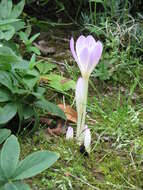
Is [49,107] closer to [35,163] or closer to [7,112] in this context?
[7,112]

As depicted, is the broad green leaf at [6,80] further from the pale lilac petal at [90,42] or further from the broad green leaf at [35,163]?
the broad green leaf at [35,163]

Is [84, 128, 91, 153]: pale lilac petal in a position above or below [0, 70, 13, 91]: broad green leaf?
below

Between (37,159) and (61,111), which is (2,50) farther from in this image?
(37,159)

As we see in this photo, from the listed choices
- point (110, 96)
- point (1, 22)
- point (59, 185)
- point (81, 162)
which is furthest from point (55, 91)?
point (59, 185)

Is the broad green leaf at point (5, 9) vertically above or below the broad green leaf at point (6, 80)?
above

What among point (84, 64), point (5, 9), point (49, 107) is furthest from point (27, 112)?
point (5, 9)

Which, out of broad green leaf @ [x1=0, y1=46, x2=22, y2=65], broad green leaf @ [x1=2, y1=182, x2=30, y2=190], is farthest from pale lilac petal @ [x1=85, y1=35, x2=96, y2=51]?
broad green leaf @ [x1=2, y1=182, x2=30, y2=190]

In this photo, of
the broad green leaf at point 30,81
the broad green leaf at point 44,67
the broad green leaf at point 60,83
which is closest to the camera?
the broad green leaf at point 30,81

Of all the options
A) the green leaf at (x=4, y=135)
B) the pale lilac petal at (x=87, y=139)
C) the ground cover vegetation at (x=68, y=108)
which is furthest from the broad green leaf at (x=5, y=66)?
the pale lilac petal at (x=87, y=139)

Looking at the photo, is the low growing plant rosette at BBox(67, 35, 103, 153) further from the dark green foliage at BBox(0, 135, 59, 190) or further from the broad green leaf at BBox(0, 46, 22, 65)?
the dark green foliage at BBox(0, 135, 59, 190)
